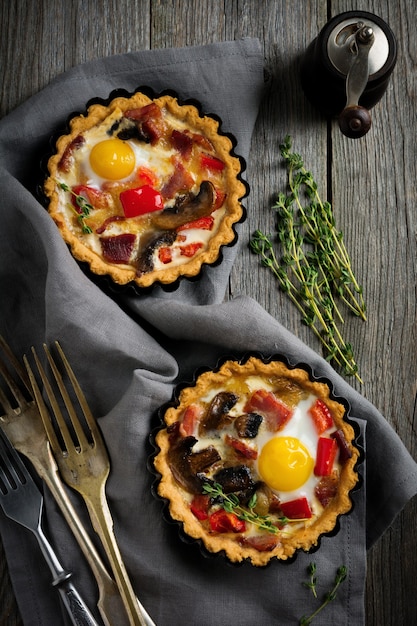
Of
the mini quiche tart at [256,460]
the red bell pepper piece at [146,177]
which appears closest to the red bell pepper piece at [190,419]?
the mini quiche tart at [256,460]

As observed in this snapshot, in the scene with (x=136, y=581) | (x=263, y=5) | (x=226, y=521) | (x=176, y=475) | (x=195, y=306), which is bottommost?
(x=136, y=581)

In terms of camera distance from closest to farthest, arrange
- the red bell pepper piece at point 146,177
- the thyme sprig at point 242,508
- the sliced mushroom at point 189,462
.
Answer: the thyme sprig at point 242,508, the sliced mushroom at point 189,462, the red bell pepper piece at point 146,177

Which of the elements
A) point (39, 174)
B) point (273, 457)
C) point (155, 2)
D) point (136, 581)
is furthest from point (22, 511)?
point (155, 2)

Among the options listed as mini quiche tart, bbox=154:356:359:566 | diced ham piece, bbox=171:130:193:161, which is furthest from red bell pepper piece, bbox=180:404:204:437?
diced ham piece, bbox=171:130:193:161

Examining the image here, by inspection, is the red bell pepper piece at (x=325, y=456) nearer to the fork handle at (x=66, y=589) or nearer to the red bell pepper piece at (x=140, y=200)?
the fork handle at (x=66, y=589)

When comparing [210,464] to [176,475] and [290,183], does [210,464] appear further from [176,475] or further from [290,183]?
[290,183]

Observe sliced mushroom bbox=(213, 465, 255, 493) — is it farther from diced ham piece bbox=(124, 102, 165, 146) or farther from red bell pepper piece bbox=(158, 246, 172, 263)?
diced ham piece bbox=(124, 102, 165, 146)
